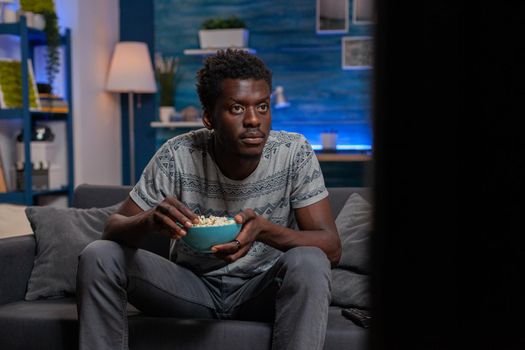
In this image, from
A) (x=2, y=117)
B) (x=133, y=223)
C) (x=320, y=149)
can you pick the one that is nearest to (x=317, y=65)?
(x=320, y=149)

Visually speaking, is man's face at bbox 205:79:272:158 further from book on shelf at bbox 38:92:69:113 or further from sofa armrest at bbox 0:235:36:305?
book on shelf at bbox 38:92:69:113

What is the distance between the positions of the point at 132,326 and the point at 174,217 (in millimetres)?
494

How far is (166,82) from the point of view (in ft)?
17.5

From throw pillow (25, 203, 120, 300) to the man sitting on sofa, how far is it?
0.45 m

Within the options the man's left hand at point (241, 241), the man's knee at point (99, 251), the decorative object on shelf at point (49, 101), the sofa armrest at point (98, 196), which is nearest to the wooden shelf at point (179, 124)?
the decorative object on shelf at point (49, 101)

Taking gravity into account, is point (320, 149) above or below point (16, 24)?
below

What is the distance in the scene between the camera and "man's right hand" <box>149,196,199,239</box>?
1.58 metres

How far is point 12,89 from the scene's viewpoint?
401 cm

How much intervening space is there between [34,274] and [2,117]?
1.90 meters

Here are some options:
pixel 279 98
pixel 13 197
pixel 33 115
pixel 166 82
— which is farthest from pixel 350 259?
pixel 166 82

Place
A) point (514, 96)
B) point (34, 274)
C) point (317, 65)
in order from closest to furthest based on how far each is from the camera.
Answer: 1. point (514, 96)
2. point (34, 274)
3. point (317, 65)

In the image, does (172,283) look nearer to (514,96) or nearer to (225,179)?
(225,179)

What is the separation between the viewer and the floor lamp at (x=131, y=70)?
5.00 meters

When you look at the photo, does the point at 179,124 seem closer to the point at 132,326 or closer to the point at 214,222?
the point at 132,326
